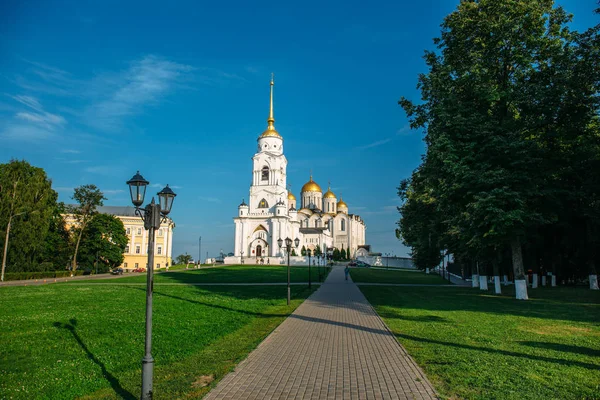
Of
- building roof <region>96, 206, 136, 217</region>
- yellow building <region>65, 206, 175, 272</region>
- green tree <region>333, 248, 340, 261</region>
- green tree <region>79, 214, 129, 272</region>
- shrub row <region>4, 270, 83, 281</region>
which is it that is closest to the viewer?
shrub row <region>4, 270, 83, 281</region>

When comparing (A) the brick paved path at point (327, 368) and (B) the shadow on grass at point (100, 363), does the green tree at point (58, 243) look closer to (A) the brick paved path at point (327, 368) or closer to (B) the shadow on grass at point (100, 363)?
(B) the shadow on grass at point (100, 363)

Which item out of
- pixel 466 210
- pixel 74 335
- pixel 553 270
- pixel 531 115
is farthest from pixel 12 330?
pixel 553 270

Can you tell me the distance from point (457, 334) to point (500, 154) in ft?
36.1

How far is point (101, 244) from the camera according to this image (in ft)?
181

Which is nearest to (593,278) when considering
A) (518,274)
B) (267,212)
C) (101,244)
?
(518,274)

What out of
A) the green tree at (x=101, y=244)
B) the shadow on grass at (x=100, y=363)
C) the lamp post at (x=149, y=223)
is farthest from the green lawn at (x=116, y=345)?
the green tree at (x=101, y=244)

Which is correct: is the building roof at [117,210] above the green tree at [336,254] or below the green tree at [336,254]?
above

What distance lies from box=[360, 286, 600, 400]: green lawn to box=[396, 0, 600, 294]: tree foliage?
4.48m

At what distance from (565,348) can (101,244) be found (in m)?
55.5

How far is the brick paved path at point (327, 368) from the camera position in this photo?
6.45 m

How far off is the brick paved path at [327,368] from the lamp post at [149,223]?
0.94m

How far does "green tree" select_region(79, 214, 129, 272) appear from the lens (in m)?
54.8

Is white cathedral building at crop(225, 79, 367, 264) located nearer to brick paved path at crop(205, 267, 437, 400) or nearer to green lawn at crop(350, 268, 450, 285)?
green lawn at crop(350, 268, 450, 285)

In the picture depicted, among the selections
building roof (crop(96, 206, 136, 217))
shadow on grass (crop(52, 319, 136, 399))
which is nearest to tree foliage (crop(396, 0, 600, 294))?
shadow on grass (crop(52, 319, 136, 399))
